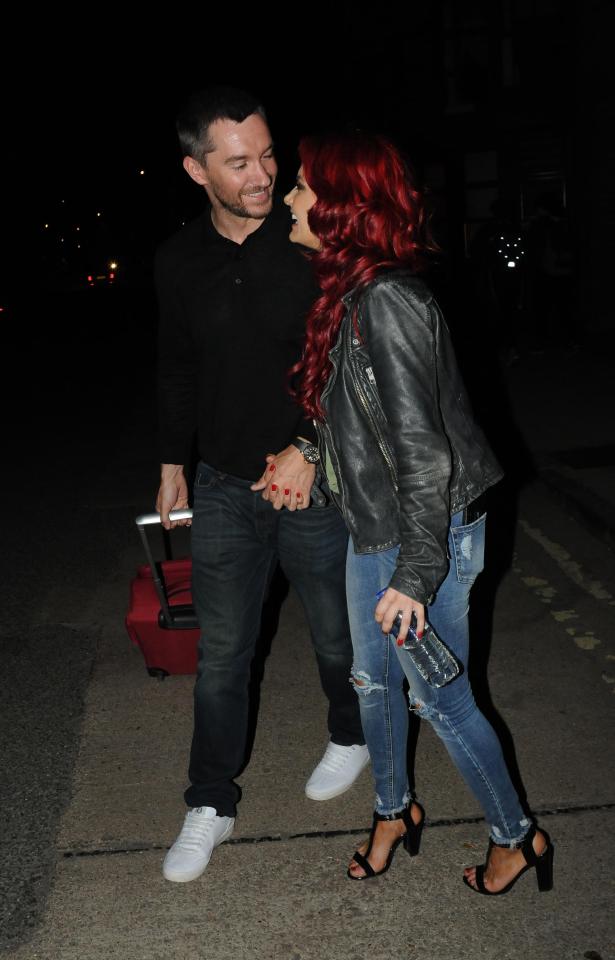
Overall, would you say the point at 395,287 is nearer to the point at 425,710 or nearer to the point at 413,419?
the point at 413,419

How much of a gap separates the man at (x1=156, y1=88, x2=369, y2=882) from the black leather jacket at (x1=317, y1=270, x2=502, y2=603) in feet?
1.21

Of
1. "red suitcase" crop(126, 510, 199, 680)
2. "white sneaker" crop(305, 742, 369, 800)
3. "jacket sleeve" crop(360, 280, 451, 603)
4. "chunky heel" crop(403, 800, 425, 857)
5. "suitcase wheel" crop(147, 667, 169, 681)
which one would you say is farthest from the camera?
"suitcase wheel" crop(147, 667, 169, 681)

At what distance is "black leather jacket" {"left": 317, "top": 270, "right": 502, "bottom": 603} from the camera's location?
2.33 meters

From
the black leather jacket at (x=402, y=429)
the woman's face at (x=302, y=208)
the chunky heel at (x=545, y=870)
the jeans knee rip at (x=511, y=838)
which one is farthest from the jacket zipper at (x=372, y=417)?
the chunky heel at (x=545, y=870)

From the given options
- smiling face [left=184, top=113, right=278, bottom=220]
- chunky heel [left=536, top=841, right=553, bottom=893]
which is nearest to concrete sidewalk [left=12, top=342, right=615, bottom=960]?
chunky heel [left=536, top=841, right=553, bottom=893]

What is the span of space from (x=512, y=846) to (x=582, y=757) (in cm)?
93

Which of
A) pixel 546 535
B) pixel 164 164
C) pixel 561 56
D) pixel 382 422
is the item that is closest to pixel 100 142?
pixel 164 164

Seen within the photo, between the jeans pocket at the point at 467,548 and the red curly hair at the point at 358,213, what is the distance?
58 cm

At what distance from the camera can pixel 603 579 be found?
5.58 metres

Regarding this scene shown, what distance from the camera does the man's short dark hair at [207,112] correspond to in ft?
9.38

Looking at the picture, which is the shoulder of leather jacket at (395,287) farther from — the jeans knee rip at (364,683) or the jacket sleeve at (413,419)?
the jeans knee rip at (364,683)

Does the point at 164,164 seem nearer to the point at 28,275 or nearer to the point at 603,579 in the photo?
the point at 28,275

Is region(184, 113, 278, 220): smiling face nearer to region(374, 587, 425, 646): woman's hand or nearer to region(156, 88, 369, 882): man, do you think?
region(156, 88, 369, 882): man

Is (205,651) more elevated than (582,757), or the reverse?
Answer: (205,651)
